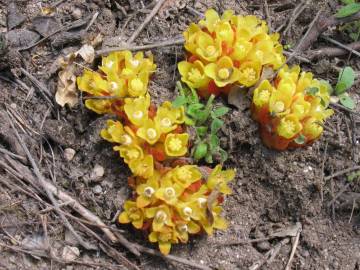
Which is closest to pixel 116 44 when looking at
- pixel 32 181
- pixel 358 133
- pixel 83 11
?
pixel 83 11

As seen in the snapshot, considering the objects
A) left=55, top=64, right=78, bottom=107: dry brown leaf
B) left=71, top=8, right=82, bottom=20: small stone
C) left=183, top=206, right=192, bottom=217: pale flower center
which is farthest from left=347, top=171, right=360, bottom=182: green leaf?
left=71, top=8, right=82, bottom=20: small stone

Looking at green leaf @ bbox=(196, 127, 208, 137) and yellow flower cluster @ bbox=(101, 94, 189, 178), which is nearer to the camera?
yellow flower cluster @ bbox=(101, 94, 189, 178)

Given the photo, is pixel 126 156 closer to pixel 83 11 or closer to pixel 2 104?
A: pixel 2 104

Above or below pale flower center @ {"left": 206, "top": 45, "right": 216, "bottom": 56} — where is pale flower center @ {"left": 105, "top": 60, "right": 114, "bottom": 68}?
below

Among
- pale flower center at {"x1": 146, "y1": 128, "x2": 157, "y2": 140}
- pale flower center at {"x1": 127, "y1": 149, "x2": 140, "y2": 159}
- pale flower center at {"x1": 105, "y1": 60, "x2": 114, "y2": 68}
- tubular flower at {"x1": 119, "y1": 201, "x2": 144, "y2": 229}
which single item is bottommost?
tubular flower at {"x1": 119, "y1": 201, "x2": 144, "y2": 229}

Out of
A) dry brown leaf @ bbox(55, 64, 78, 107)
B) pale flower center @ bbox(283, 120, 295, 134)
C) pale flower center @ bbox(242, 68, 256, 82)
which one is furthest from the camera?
dry brown leaf @ bbox(55, 64, 78, 107)

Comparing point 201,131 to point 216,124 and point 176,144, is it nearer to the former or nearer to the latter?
point 216,124

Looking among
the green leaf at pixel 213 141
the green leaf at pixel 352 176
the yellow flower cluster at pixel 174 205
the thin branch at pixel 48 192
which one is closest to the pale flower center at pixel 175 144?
the yellow flower cluster at pixel 174 205

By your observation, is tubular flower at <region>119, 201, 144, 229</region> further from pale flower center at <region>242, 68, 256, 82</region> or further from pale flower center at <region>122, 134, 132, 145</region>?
pale flower center at <region>242, 68, 256, 82</region>
